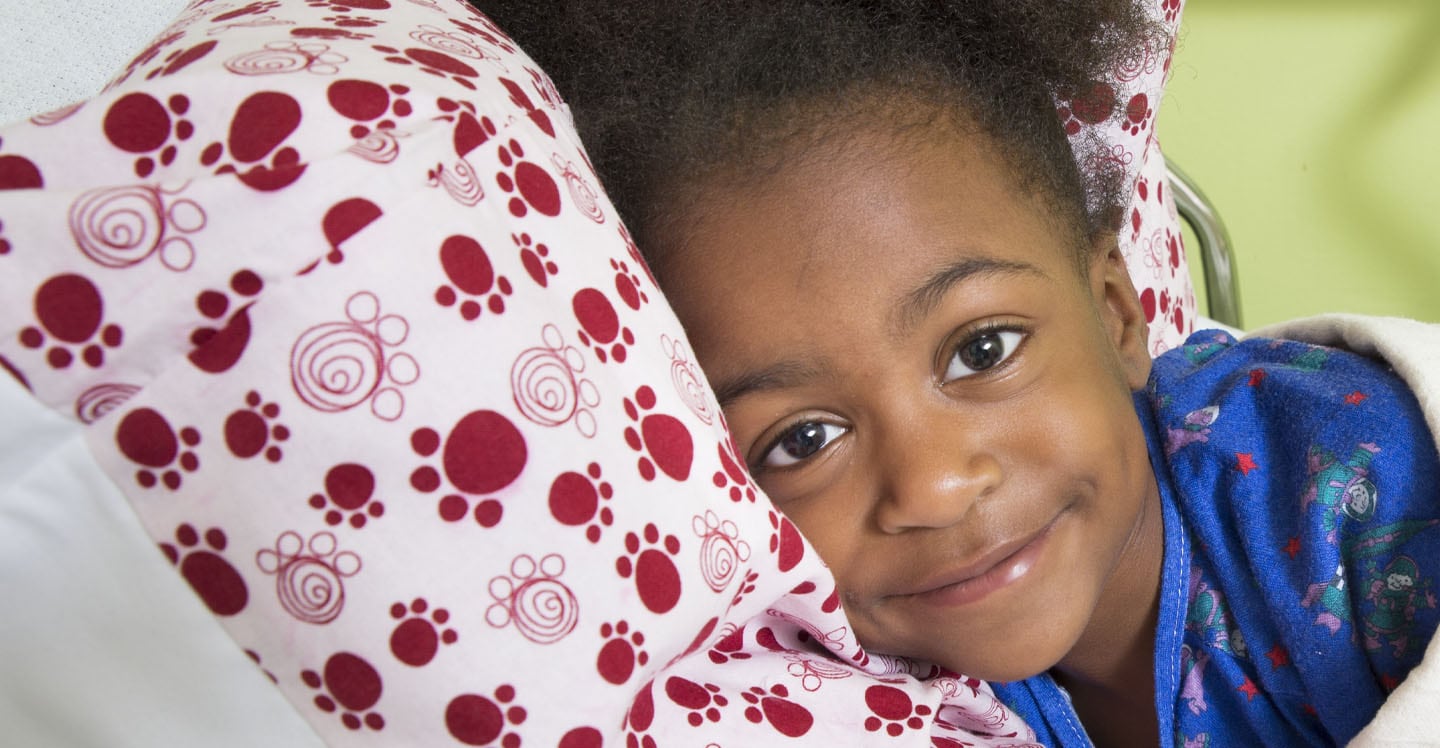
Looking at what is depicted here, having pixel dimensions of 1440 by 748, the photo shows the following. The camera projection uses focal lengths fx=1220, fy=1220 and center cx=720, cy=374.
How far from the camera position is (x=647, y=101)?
0.89 metres

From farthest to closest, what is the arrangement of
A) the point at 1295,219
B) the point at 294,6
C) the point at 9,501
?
the point at 1295,219 → the point at 294,6 → the point at 9,501

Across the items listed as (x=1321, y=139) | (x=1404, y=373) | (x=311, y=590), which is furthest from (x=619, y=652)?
(x=1321, y=139)

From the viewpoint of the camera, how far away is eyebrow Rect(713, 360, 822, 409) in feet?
2.66

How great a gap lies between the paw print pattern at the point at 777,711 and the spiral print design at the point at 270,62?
17.9 inches

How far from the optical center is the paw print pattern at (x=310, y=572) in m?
0.52

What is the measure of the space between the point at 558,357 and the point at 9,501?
24 cm

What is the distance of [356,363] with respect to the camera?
1.74 feet

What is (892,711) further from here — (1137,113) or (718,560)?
(1137,113)

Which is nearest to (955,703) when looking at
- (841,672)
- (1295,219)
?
(841,672)

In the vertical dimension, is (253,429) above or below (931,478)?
above

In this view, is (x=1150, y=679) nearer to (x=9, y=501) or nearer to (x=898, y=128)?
(x=898, y=128)

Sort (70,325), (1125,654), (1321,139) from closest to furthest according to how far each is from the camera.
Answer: (70,325), (1125,654), (1321,139)

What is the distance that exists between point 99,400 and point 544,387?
19 centimetres

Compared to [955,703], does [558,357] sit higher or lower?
higher
